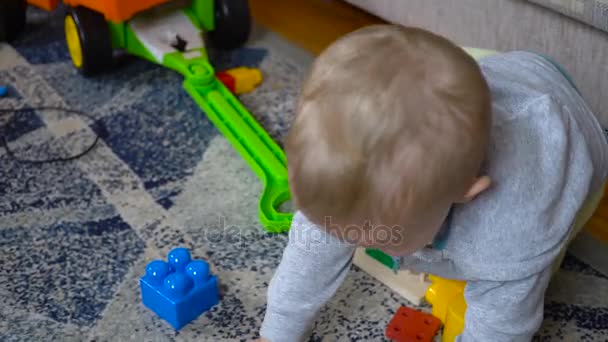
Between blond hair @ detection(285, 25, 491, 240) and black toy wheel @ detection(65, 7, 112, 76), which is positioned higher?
blond hair @ detection(285, 25, 491, 240)

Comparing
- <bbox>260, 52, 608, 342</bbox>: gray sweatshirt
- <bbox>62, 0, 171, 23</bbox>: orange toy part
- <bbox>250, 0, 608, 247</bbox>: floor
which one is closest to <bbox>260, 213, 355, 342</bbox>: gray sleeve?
<bbox>260, 52, 608, 342</bbox>: gray sweatshirt

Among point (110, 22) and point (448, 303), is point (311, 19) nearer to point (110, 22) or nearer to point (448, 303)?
point (110, 22)

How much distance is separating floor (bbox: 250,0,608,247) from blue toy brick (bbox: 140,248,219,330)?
67 centimetres

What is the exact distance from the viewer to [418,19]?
1268mm

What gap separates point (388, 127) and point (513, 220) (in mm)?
195

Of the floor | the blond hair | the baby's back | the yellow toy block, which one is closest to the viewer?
the blond hair

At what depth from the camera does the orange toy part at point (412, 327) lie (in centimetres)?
84

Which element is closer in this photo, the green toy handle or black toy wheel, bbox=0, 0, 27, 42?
the green toy handle

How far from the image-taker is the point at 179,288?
2.77 feet

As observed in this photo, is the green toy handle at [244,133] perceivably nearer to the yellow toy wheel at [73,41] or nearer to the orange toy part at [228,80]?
the orange toy part at [228,80]

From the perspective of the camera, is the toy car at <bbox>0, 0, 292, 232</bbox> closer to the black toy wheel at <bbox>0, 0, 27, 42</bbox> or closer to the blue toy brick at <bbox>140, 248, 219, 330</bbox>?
the black toy wheel at <bbox>0, 0, 27, 42</bbox>

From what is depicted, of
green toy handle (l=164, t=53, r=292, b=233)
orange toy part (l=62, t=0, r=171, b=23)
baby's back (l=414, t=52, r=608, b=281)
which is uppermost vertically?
baby's back (l=414, t=52, r=608, b=281)

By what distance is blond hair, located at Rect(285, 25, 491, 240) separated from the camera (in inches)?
19.7

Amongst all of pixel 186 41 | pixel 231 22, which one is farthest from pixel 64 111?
pixel 231 22
